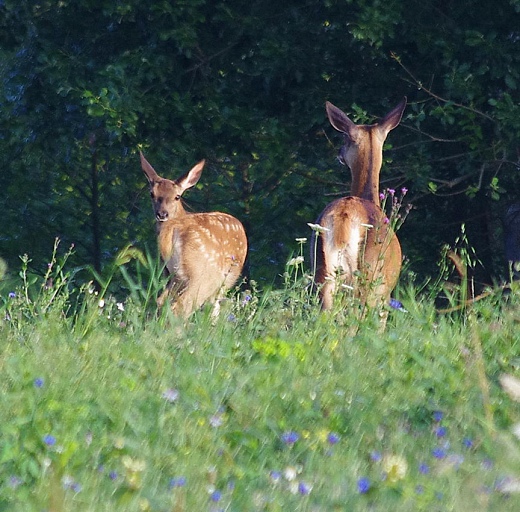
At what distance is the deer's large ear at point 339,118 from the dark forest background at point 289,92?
823 mm

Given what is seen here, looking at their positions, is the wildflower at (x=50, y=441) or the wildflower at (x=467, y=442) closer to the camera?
the wildflower at (x=50, y=441)

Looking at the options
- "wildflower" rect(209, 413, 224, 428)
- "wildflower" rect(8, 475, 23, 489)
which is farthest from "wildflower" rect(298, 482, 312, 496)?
"wildflower" rect(8, 475, 23, 489)

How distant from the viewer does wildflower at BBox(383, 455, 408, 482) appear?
3.36m

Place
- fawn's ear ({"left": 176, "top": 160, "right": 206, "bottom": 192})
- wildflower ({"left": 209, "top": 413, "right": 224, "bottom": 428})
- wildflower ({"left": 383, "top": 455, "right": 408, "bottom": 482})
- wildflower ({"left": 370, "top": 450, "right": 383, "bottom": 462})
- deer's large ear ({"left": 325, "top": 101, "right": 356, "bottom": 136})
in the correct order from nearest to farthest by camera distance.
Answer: wildflower ({"left": 383, "top": 455, "right": 408, "bottom": 482})
wildflower ({"left": 370, "top": 450, "right": 383, "bottom": 462})
wildflower ({"left": 209, "top": 413, "right": 224, "bottom": 428})
deer's large ear ({"left": 325, "top": 101, "right": 356, "bottom": 136})
fawn's ear ({"left": 176, "top": 160, "right": 206, "bottom": 192})

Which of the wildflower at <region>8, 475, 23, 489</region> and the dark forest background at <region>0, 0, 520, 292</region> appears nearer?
the wildflower at <region>8, 475, 23, 489</region>

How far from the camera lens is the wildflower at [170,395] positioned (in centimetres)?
399

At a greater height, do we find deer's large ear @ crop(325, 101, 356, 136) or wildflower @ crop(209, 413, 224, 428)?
wildflower @ crop(209, 413, 224, 428)

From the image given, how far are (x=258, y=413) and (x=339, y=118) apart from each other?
5620 millimetres

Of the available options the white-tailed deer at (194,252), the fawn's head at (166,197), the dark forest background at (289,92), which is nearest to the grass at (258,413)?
the white-tailed deer at (194,252)

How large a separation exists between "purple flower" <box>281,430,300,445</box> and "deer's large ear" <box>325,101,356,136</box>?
5.75 meters

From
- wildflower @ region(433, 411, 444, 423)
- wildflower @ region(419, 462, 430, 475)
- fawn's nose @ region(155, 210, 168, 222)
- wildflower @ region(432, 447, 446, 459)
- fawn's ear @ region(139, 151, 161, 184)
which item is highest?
wildflower @ region(419, 462, 430, 475)

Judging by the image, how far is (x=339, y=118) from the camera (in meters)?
9.39

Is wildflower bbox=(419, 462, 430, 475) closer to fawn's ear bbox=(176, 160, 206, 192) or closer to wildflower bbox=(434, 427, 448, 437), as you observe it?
wildflower bbox=(434, 427, 448, 437)

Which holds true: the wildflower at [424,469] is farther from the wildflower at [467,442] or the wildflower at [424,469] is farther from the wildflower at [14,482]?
the wildflower at [14,482]
